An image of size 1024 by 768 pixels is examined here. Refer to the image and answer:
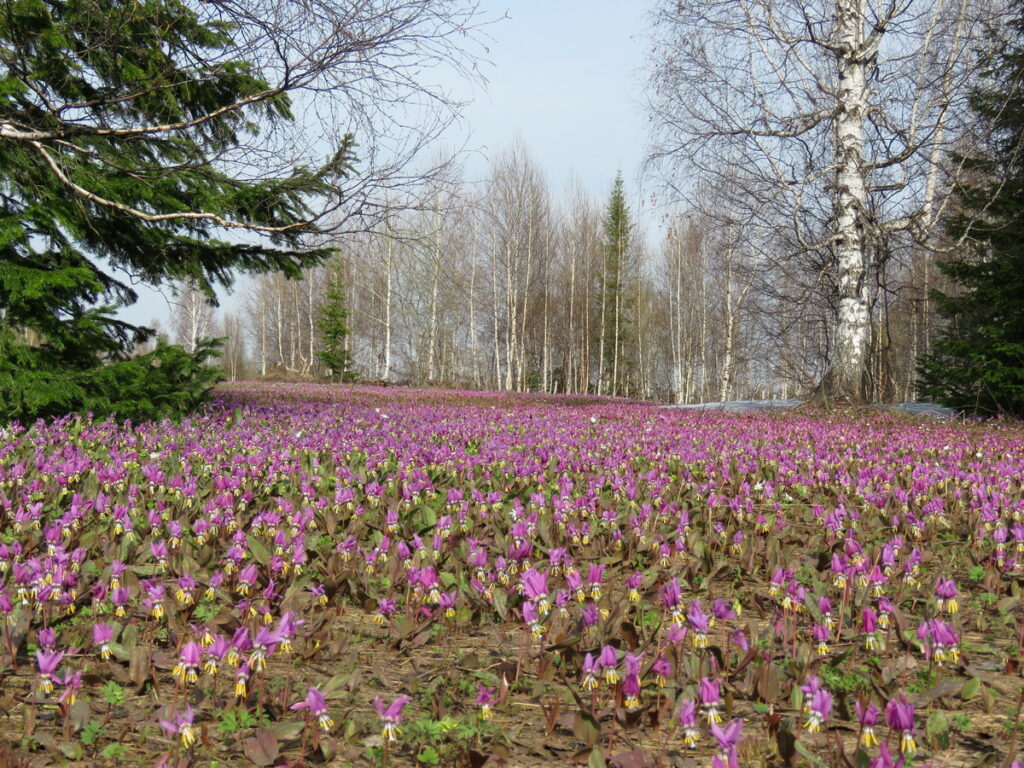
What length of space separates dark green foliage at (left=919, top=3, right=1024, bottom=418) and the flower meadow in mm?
7049

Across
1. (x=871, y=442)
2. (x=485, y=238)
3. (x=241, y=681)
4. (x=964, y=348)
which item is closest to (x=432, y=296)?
(x=485, y=238)

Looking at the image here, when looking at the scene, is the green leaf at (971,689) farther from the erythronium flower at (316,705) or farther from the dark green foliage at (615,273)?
the dark green foliage at (615,273)

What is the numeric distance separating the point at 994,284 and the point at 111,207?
13818 mm

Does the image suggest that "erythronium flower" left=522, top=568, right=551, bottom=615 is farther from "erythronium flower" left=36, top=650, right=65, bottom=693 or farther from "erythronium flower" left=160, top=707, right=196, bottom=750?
"erythronium flower" left=36, top=650, right=65, bottom=693

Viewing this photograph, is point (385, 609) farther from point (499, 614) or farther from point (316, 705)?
point (316, 705)

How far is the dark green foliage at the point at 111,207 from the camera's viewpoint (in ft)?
20.3

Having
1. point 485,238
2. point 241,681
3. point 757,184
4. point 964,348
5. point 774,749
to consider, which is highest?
point 485,238

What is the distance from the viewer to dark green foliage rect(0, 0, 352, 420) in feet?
20.3

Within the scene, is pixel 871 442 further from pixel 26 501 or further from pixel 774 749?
pixel 26 501

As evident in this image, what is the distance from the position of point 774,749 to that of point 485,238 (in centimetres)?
4129

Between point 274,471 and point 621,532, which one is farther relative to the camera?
point 274,471

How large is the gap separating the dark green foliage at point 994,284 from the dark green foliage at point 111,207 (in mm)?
10794

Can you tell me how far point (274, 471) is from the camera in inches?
213

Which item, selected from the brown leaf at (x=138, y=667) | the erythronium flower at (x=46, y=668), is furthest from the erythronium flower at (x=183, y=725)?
the brown leaf at (x=138, y=667)
